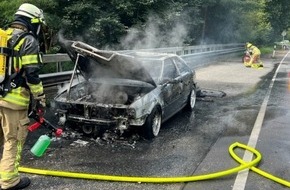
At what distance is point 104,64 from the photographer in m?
6.49

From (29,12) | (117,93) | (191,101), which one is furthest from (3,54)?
(191,101)

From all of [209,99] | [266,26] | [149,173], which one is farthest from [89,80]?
[266,26]

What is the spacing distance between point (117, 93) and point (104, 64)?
1.96 ft

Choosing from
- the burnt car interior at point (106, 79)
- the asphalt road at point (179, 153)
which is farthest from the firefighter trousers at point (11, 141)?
the burnt car interior at point (106, 79)

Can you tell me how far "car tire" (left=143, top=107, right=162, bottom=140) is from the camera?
6.29 metres

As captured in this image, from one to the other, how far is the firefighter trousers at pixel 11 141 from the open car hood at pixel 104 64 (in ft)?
6.64

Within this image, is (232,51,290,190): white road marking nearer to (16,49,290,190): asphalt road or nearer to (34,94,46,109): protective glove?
(16,49,290,190): asphalt road

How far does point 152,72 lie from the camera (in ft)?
23.8

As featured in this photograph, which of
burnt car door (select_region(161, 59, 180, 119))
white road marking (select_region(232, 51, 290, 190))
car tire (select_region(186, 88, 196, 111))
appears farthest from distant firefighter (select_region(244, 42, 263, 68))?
burnt car door (select_region(161, 59, 180, 119))

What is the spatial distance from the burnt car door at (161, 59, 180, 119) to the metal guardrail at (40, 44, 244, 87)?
123 inches

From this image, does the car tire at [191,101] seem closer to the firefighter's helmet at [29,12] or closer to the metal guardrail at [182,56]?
the metal guardrail at [182,56]

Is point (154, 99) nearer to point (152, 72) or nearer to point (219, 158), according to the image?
point (152, 72)

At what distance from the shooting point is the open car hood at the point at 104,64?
609 centimetres

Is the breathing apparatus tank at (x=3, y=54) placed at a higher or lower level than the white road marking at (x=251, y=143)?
higher
